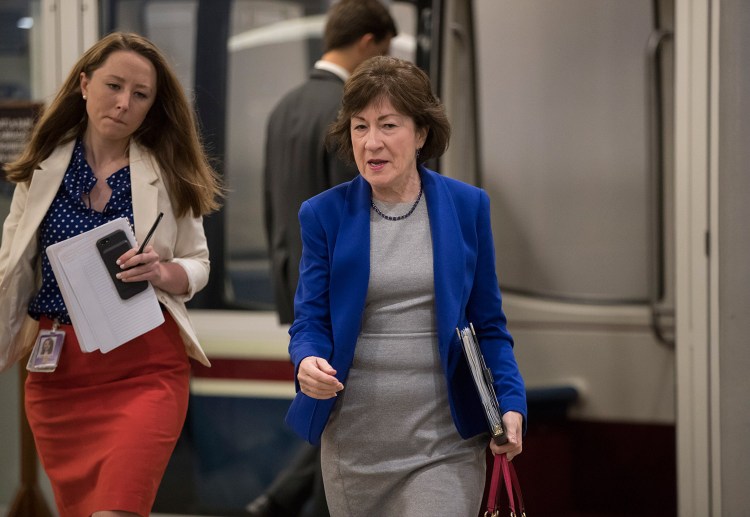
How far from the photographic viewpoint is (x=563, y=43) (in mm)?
4848

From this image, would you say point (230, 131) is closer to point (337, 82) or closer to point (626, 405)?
point (337, 82)

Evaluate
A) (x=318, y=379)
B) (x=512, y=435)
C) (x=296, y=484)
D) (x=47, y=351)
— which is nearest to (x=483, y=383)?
(x=512, y=435)

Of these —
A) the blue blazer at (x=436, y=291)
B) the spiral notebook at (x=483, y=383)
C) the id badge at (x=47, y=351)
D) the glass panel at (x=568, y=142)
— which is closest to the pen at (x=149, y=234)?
the id badge at (x=47, y=351)

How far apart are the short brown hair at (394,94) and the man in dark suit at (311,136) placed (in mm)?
1184

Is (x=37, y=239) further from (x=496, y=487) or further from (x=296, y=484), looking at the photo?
(x=296, y=484)

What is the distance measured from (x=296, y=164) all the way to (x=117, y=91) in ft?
3.42

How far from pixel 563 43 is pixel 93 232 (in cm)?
296

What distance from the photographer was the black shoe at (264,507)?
4180mm

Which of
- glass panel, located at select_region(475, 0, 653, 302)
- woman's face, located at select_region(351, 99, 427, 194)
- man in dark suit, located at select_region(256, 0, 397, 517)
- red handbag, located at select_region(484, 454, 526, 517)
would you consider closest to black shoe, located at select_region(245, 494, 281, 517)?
man in dark suit, located at select_region(256, 0, 397, 517)

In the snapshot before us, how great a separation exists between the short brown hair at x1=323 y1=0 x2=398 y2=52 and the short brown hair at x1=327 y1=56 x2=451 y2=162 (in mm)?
1416

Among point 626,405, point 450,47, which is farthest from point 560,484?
point 450,47

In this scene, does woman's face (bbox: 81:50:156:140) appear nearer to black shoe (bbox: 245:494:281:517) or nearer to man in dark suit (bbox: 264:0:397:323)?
man in dark suit (bbox: 264:0:397:323)

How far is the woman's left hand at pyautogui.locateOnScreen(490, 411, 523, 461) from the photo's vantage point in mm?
2086

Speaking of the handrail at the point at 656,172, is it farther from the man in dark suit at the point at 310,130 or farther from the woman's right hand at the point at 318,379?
the woman's right hand at the point at 318,379
